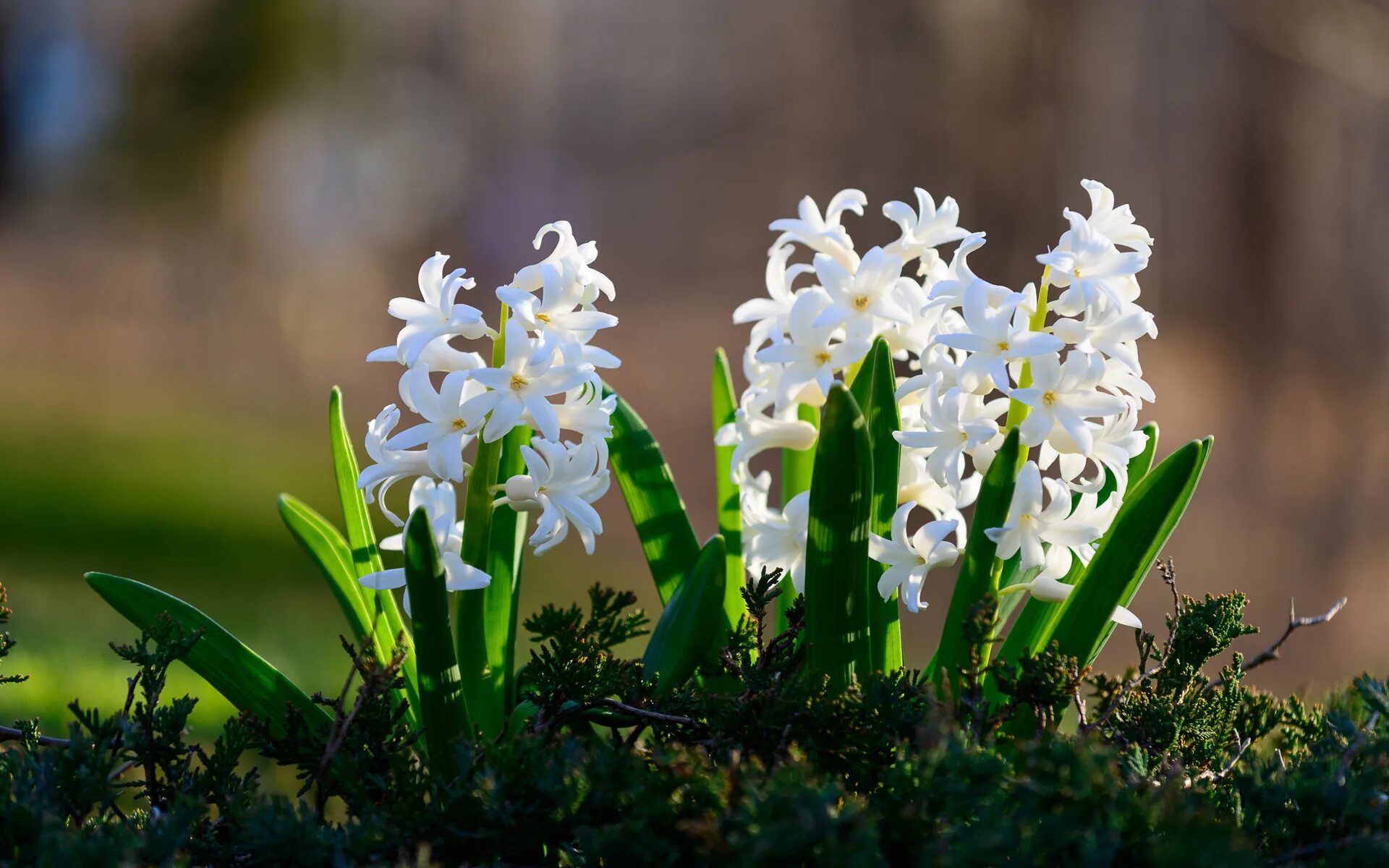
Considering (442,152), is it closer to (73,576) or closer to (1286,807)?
(73,576)

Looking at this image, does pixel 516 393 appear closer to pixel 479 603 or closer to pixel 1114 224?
pixel 479 603

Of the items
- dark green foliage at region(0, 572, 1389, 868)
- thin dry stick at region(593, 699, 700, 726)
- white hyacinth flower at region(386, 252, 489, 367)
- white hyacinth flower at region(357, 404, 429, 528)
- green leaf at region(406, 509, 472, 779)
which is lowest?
dark green foliage at region(0, 572, 1389, 868)

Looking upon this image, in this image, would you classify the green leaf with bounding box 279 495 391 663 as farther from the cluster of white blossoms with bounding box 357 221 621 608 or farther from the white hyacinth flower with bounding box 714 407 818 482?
the white hyacinth flower with bounding box 714 407 818 482

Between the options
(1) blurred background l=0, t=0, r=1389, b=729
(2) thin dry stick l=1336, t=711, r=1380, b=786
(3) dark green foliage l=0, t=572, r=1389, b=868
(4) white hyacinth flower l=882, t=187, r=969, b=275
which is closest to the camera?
(3) dark green foliage l=0, t=572, r=1389, b=868

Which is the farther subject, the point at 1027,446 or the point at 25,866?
the point at 1027,446

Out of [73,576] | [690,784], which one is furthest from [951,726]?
[73,576]

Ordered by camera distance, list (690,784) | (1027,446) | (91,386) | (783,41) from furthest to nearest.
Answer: (783,41)
(91,386)
(1027,446)
(690,784)

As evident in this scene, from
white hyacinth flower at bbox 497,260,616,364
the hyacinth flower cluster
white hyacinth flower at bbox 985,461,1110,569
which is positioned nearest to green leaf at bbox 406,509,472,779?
the hyacinth flower cluster
